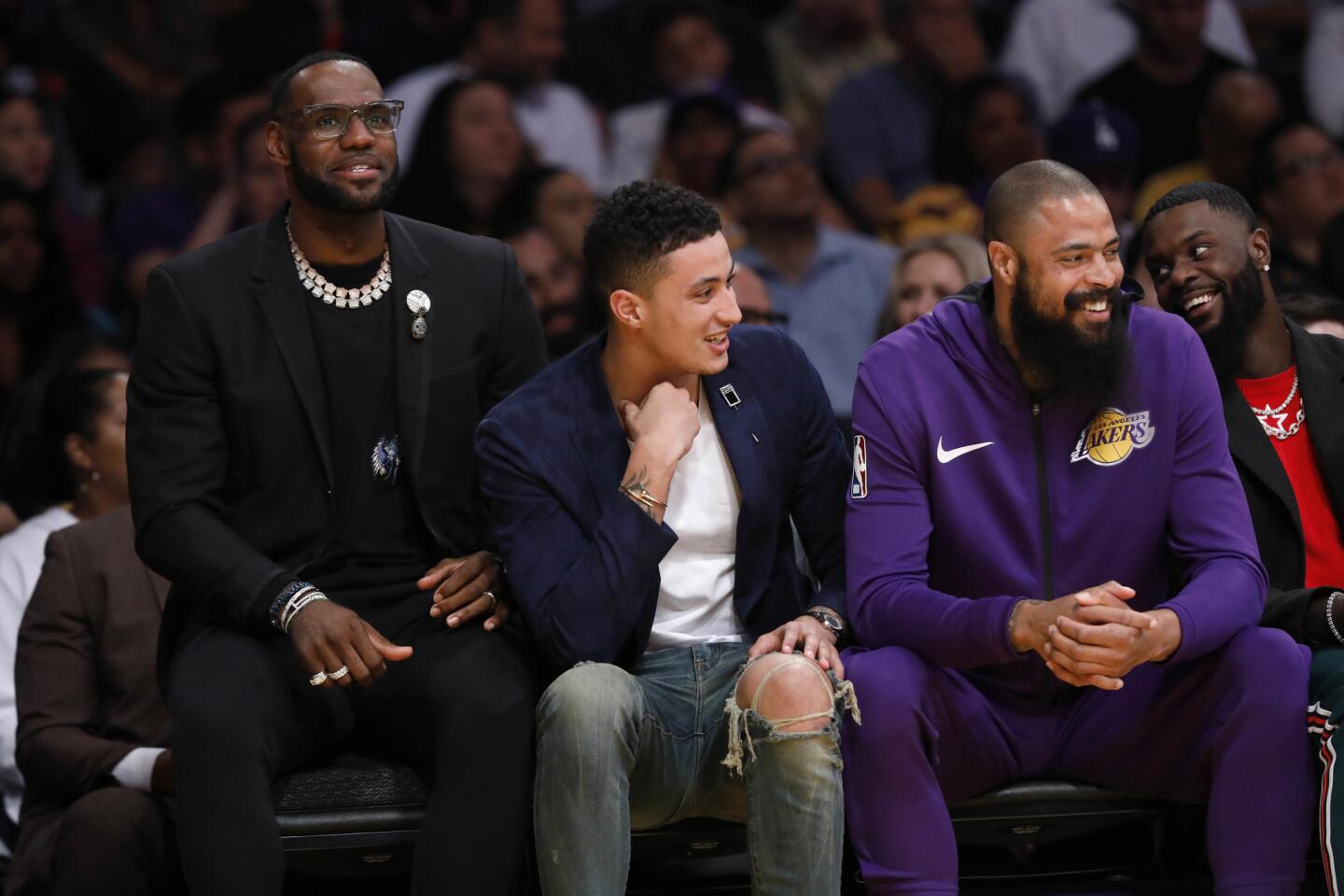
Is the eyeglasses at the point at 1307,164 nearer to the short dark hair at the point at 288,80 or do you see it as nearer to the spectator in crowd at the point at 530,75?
the spectator in crowd at the point at 530,75

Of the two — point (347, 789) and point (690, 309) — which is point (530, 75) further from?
point (347, 789)

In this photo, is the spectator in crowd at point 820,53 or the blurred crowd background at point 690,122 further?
the spectator in crowd at point 820,53

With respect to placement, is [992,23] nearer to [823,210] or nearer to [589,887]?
[823,210]

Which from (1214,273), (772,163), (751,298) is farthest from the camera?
(772,163)

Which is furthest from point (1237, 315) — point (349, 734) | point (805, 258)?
point (805, 258)

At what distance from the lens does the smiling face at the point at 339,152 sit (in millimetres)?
3342

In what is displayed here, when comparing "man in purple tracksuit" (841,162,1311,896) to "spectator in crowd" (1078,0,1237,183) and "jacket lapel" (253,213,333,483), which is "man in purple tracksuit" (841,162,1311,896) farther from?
"spectator in crowd" (1078,0,1237,183)

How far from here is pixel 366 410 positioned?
337 centimetres

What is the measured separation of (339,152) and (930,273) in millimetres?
2111

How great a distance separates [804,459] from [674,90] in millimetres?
3555

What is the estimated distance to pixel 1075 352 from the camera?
3.17 m

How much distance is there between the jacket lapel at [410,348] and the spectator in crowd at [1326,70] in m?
4.40

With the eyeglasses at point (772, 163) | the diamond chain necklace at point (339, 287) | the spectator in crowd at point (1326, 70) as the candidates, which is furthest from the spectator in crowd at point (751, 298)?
the spectator in crowd at point (1326, 70)

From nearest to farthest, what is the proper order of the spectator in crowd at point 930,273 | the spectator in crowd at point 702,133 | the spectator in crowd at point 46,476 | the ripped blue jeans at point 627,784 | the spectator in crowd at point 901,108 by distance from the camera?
1. the ripped blue jeans at point 627,784
2. the spectator in crowd at point 46,476
3. the spectator in crowd at point 930,273
4. the spectator in crowd at point 702,133
5. the spectator in crowd at point 901,108
